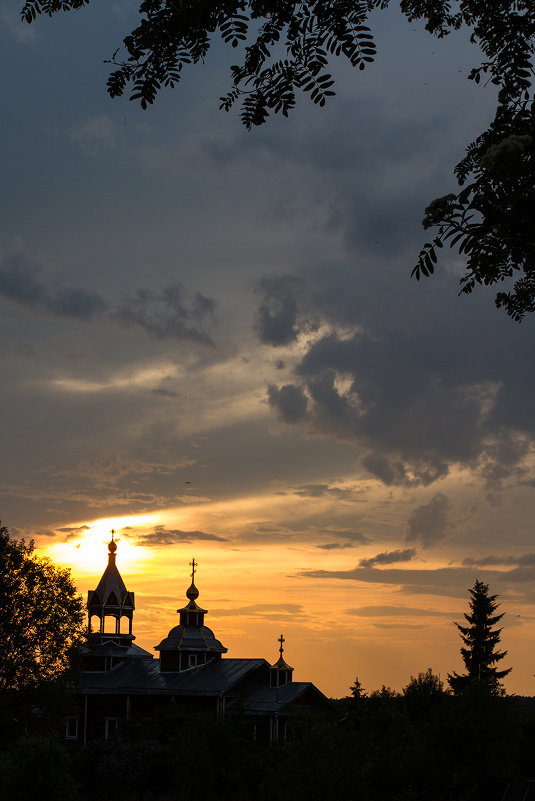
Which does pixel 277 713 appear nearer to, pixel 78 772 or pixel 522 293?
pixel 78 772

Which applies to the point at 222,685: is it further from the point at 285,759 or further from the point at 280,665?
the point at 285,759

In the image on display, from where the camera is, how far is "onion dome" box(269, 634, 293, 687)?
68562 mm

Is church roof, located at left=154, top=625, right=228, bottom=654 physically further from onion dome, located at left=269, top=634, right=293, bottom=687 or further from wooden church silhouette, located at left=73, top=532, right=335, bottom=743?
onion dome, located at left=269, top=634, right=293, bottom=687

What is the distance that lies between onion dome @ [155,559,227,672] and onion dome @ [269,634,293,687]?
569 centimetres

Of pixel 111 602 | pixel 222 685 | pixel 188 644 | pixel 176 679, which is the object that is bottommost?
pixel 222 685

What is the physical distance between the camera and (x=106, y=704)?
70438 mm

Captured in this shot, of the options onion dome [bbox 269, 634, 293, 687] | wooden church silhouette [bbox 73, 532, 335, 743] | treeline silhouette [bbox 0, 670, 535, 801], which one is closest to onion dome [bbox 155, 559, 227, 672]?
wooden church silhouette [bbox 73, 532, 335, 743]

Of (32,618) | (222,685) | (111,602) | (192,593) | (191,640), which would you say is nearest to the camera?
(32,618)

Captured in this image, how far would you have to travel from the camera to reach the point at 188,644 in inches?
2815

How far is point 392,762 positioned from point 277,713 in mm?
32202

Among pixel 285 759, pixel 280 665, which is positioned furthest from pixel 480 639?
pixel 285 759

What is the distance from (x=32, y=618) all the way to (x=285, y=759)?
78.8 ft

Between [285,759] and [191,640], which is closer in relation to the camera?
[285,759]

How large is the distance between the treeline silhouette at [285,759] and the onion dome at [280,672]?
16.2 meters
